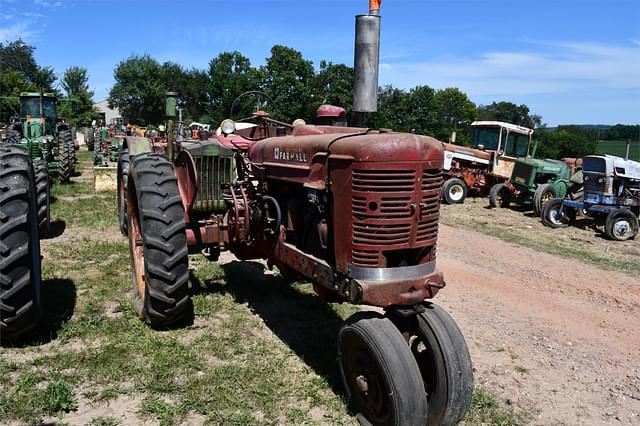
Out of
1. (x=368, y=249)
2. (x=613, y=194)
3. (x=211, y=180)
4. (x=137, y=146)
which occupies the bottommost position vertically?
(x=613, y=194)

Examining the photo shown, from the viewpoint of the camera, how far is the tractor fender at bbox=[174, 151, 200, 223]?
485cm

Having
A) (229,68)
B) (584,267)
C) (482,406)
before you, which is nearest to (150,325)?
(482,406)

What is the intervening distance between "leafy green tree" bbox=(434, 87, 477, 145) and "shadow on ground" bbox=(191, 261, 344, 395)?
112ft

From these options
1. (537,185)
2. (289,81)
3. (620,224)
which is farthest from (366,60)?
(289,81)

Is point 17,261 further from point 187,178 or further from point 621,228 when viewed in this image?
point 621,228

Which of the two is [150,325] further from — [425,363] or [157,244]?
[425,363]

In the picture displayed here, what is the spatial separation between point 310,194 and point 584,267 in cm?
570

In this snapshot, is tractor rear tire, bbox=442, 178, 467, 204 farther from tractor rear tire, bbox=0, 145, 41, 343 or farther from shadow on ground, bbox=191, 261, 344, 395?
tractor rear tire, bbox=0, 145, 41, 343

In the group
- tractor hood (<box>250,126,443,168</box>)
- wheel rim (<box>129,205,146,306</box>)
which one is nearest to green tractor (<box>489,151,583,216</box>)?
wheel rim (<box>129,205,146,306</box>)

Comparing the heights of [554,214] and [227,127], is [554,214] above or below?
below

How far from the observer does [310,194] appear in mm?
3494

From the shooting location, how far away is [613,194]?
10664mm

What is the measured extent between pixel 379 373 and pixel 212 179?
2831 millimetres

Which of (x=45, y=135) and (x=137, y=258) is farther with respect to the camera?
(x=45, y=135)
